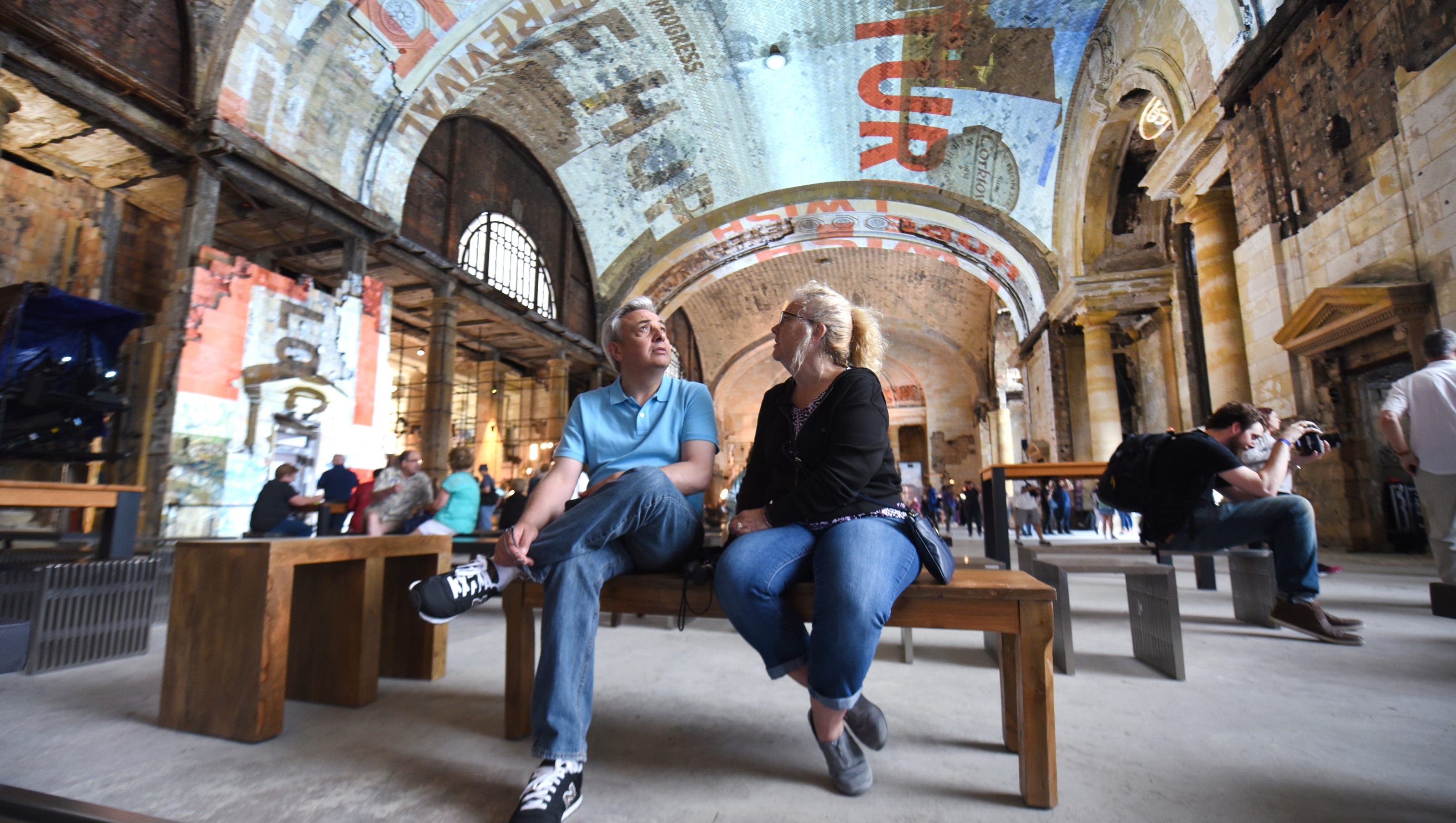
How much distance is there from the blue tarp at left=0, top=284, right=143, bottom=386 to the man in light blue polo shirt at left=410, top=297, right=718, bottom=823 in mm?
5558

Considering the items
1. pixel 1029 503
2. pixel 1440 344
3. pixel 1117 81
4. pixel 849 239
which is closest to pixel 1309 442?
pixel 1440 344

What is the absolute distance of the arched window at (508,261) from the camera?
11.6 metres

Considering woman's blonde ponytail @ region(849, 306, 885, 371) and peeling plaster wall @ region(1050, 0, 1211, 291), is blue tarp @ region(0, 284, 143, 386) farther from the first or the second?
peeling plaster wall @ region(1050, 0, 1211, 291)

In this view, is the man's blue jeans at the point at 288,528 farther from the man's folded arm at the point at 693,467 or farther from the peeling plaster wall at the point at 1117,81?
the peeling plaster wall at the point at 1117,81

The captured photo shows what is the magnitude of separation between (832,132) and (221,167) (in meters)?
9.68

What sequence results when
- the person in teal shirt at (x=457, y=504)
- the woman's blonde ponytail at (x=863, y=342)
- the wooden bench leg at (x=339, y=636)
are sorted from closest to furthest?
the woman's blonde ponytail at (x=863, y=342), the wooden bench leg at (x=339, y=636), the person in teal shirt at (x=457, y=504)

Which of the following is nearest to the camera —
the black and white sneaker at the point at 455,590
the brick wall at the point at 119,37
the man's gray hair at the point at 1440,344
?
A: the black and white sneaker at the point at 455,590

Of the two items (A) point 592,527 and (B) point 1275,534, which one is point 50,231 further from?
(B) point 1275,534

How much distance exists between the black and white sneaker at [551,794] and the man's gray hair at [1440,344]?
14.0 feet

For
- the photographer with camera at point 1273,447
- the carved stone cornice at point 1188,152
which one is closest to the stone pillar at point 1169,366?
the carved stone cornice at point 1188,152

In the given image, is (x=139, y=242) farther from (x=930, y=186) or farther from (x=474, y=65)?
(x=930, y=186)

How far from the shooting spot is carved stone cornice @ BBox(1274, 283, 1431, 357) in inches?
180

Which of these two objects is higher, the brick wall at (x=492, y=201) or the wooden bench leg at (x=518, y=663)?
the brick wall at (x=492, y=201)

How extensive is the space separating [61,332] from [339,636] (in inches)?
211
